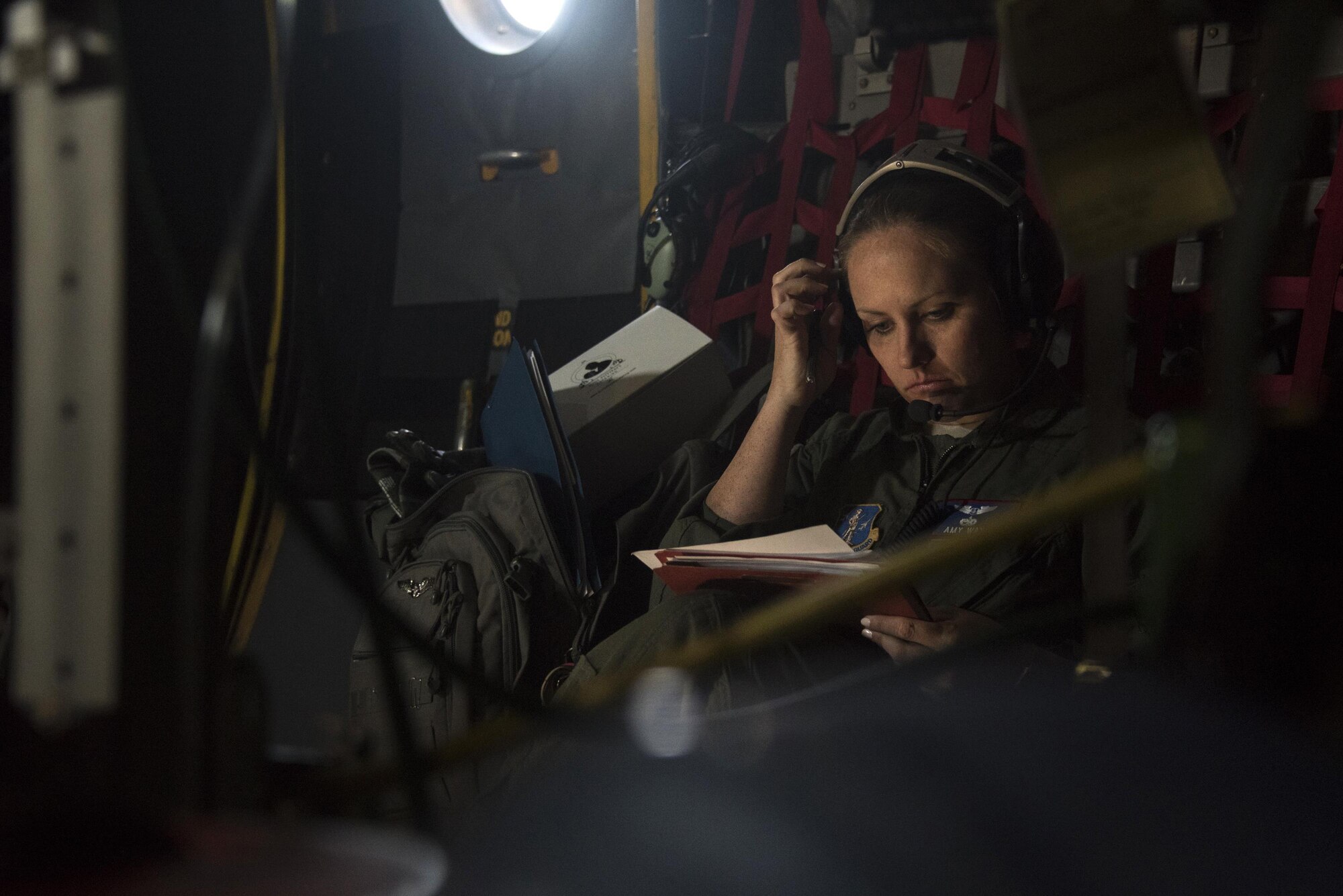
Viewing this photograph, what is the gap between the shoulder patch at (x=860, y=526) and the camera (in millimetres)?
1208

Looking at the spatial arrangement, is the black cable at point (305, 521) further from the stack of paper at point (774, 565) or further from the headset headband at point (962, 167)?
the headset headband at point (962, 167)

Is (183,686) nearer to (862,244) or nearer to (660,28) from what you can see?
(862,244)

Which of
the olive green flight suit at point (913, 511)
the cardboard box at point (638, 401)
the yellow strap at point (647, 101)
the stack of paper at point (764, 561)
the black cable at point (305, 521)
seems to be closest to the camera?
the black cable at point (305, 521)

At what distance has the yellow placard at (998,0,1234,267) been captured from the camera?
0.41 m

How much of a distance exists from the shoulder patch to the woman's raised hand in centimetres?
17

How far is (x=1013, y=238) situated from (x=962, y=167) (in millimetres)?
103

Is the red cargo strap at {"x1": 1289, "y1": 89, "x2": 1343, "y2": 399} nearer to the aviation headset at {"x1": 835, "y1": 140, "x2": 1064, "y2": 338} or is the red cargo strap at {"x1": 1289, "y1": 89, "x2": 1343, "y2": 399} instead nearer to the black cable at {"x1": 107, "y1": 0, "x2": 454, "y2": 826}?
the aviation headset at {"x1": 835, "y1": 140, "x2": 1064, "y2": 338}

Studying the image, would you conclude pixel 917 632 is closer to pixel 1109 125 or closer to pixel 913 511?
pixel 913 511

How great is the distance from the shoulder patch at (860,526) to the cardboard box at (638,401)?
38 cm

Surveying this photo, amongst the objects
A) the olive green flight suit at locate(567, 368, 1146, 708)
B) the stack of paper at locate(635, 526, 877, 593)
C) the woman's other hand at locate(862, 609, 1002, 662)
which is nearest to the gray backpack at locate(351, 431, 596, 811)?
the olive green flight suit at locate(567, 368, 1146, 708)

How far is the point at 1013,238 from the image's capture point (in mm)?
1176

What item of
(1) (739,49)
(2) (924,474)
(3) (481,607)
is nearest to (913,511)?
(2) (924,474)

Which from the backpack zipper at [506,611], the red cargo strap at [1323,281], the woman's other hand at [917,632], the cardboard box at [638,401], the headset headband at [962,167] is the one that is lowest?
the backpack zipper at [506,611]

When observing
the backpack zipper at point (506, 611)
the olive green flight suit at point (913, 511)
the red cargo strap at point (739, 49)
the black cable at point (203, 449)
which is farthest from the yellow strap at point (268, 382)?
the red cargo strap at point (739, 49)
